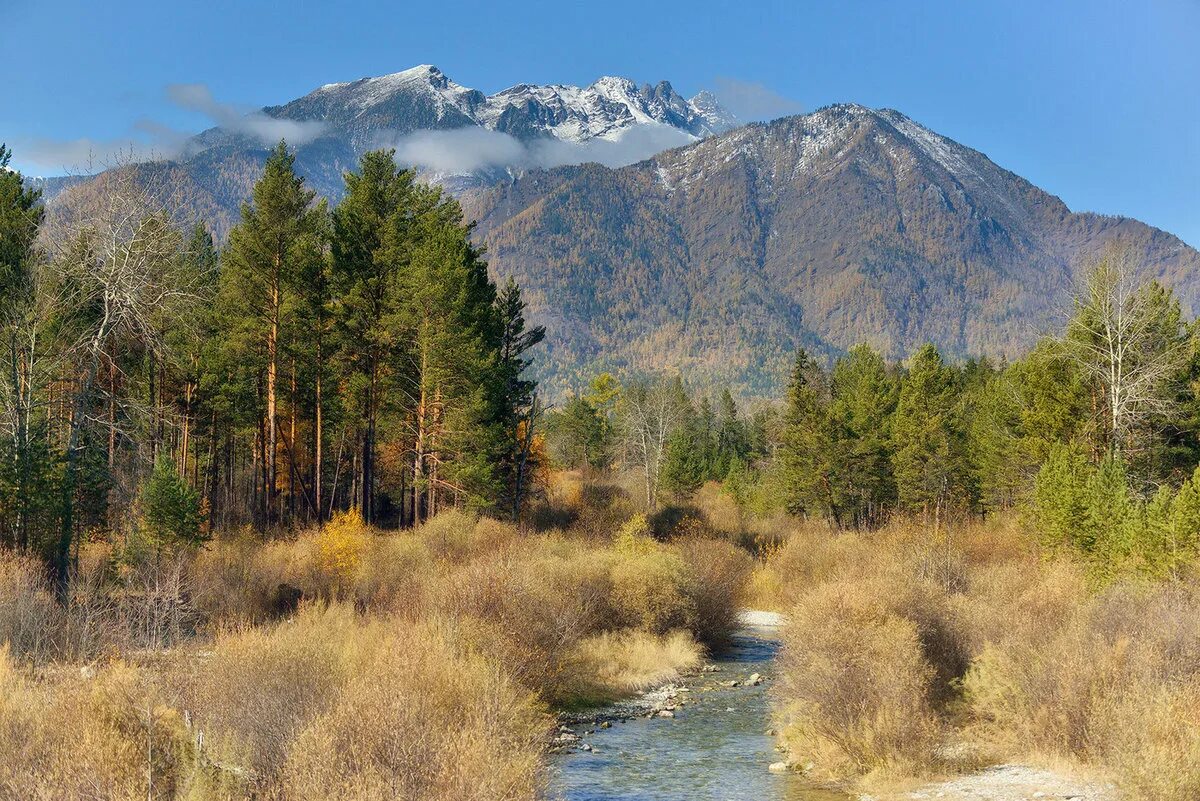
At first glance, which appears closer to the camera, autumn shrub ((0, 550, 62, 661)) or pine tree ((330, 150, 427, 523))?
autumn shrub ((0, 550, 62, 661))

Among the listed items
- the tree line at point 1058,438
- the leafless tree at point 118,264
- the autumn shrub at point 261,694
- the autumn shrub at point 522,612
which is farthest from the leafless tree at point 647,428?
the autumn shrub at point 261,694

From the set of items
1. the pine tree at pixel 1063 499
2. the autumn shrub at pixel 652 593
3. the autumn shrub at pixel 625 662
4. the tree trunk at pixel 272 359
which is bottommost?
the autumn shrub at pixel 625 662

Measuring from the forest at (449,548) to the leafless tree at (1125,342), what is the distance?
0.20m

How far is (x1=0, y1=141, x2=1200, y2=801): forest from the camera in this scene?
11.8 metres

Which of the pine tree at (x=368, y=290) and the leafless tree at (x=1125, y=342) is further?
the pine tree at (x=368, y=290)

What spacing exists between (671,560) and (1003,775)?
14962 millimetres

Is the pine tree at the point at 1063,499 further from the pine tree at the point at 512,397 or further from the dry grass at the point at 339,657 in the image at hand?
the pine tree at the point at 512,397

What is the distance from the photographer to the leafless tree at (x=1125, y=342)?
115 feet

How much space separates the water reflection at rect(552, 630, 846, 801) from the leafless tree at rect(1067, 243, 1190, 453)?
1949cm

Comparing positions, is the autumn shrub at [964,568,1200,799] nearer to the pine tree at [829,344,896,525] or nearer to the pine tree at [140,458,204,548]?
the pine tree at [140,458,204,548]

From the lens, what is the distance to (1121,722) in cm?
1398

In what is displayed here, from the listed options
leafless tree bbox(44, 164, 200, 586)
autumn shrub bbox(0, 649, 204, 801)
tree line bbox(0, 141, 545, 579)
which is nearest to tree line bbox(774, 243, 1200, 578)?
tree line bbox(0, 141, 545, 579)

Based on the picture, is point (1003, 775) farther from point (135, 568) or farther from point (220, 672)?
point (135, 568)

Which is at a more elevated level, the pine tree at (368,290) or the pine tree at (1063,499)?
the pine tree at (368,290)
